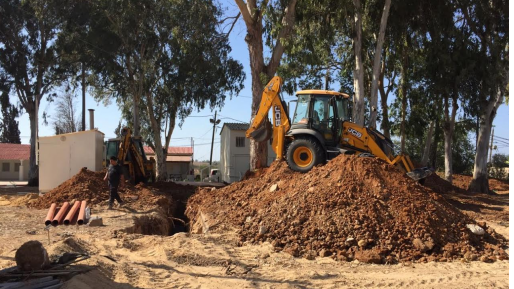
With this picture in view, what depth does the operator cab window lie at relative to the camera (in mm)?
13151

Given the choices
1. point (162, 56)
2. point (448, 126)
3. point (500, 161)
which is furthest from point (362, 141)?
point (500, 161)

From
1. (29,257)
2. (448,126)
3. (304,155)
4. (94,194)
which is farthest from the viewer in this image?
(448,126)

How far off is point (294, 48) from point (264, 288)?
532 inches

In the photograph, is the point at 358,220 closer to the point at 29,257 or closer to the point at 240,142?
the point at 29,257

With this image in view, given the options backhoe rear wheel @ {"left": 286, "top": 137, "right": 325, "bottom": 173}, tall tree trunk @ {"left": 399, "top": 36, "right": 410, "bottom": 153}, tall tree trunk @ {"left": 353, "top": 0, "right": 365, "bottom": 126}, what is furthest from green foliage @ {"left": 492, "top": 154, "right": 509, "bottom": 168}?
backhoe rear wheel @ {"left": 286, "top": 137, "right": 325, "bottom": 173}

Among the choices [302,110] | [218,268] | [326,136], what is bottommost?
[218,268]

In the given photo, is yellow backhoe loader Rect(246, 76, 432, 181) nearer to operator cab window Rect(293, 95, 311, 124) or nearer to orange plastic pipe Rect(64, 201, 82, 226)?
operator cab window Rect(293, 95, 311, 124)

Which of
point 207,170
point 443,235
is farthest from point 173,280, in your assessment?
point 207,170

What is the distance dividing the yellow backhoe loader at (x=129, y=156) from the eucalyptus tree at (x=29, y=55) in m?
10.9

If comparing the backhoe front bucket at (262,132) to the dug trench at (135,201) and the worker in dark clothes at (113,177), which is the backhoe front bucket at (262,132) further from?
the worker in dark clothes at (113,177)

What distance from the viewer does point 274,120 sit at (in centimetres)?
1381

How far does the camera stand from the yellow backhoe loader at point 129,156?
16812 mm

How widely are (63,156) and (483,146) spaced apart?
18.4 m

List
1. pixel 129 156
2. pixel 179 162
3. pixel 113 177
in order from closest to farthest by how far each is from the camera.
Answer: pixel 113 177
pixel 129 156
pixel 179 162
